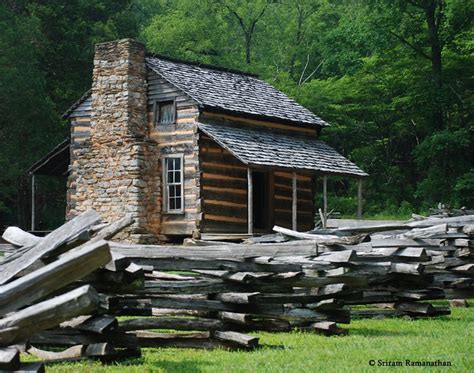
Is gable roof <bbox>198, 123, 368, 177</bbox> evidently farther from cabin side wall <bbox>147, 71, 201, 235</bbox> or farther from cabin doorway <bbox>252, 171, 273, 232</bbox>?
cabin doorway <bbox>252, 171, 273, 232</bbox>

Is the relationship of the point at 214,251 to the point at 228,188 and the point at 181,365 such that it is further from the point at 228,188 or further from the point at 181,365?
the point at 228,188

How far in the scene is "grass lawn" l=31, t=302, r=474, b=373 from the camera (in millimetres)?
6824

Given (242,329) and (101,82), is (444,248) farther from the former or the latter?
(101,82)

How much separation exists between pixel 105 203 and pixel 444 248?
41.8 ft

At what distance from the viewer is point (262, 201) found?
24297 millimetres

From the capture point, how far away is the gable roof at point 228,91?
22500 millimetres

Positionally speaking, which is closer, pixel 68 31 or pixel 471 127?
pixel 471 127

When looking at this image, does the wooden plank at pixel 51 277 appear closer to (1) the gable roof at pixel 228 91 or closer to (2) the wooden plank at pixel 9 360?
(2) the wooden plank at pixel 9 360

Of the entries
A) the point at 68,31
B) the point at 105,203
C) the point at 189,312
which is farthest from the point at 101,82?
the point at 189,312

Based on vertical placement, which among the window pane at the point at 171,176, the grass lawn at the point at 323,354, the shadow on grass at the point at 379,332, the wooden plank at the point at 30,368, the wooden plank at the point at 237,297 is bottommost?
the shadow on grass at the point at 379,332

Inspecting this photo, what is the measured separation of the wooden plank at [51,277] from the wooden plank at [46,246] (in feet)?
1.59

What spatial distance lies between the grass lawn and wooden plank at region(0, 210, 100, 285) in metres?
0.95

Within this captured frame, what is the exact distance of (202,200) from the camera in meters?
21.8

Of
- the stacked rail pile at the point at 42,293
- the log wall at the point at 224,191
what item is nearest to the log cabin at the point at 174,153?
the log wall at the point at 224,191
